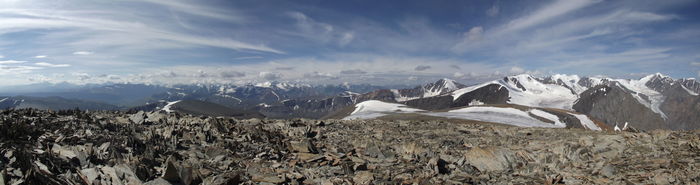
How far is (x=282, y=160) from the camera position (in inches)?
537

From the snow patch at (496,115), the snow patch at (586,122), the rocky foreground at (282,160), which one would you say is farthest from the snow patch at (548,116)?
the rocky foreground at (282,160)

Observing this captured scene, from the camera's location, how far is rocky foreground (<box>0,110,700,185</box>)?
31.6 ft

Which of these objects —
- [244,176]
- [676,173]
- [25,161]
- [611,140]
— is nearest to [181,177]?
[244,176]

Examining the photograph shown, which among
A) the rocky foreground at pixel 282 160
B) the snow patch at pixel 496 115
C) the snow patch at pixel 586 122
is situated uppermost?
the rocky foreground at pixel 282 160

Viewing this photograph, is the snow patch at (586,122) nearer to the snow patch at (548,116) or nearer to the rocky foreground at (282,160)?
the snow patch at (548,116)

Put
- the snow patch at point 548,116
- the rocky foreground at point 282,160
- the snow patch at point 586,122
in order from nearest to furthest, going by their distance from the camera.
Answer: the rocky foreground at point 282,160 < the snow patch at point 548,116 < the snow patch at point 586,122

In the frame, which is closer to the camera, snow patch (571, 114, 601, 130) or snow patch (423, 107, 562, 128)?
snow patch (423, 107, 562, 128)

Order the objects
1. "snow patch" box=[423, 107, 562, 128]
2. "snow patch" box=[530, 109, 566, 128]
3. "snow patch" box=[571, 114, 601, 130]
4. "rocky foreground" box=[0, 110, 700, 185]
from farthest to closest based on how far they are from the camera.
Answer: "snow patch" box=[571, 114, 601, 130] → "snow patch" box=[530, 109, 566, 128] → "snow patch" box=[423, 107, 562, 128] → "rocky foreground" box=[0, 110, 700, 185]

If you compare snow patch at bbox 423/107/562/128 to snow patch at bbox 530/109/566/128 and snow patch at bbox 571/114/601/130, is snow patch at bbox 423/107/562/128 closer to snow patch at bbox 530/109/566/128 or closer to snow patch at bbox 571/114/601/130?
snow patch at bbox 530/109/566/128

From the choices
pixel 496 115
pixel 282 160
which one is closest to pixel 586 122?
pixel 496 115

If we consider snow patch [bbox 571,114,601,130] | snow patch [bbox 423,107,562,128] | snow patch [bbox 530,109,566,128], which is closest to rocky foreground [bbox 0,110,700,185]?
snow patch [bbox 423,107,562,128]

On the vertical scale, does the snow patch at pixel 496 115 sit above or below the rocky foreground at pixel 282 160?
below

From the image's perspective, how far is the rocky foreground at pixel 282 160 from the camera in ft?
31.6

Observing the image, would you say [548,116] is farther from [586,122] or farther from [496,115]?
[496,115]
